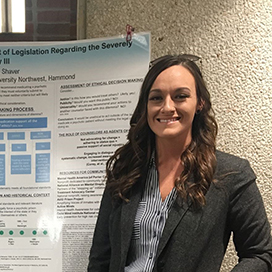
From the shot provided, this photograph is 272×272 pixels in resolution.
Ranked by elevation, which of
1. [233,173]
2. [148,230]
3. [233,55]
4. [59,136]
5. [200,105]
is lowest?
[148,230]

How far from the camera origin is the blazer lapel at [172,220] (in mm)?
1415

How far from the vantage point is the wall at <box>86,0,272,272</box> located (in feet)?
6.70

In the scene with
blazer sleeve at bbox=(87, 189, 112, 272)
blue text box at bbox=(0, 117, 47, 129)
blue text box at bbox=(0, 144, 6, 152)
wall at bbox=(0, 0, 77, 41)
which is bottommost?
blazer sleeve at bbox=(87, 189, 112, 272)

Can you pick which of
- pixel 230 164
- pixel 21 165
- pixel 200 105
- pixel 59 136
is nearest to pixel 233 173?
pixel 230 164

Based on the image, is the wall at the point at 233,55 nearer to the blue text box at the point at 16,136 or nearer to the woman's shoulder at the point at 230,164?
the woman's shoulder at the point at 230,164

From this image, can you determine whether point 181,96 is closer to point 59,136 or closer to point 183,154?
point 183,154

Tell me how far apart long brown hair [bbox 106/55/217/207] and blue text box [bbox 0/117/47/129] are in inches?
22.2

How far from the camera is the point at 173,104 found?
59.8 inches

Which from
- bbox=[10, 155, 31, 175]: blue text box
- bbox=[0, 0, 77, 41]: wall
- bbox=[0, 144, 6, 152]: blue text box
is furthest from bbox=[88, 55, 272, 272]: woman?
bbox=[0, 0, 77, 41]: wall

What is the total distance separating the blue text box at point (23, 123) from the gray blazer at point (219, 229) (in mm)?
831

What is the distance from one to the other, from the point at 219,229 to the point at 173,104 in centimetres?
46

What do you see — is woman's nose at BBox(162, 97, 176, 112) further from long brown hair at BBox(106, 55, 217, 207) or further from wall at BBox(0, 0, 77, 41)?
wall at BBox(0, 0, 77, 41)

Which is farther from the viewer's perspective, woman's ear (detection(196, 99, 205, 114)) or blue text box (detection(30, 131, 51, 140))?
blue text box (detection(30, 131, 51, 140))

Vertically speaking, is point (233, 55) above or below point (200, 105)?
above
